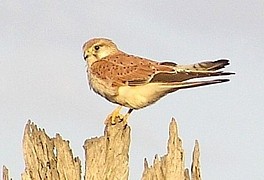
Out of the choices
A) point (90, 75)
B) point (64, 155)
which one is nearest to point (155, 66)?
point (90, 75)

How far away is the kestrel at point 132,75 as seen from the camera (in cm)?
675

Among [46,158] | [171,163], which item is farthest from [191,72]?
[46,158]

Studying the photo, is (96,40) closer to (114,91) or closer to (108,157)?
(114,91)

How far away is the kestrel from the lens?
6750 millimetres

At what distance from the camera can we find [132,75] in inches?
280

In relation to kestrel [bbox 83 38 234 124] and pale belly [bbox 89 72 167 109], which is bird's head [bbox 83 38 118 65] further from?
pale belly [bbox 89 72 167 109]

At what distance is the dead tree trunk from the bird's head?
102 centimetres

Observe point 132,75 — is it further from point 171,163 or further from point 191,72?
point 171,163

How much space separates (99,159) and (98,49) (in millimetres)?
1515

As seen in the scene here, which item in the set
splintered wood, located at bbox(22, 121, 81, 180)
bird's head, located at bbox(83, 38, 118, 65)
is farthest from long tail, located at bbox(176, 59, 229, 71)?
splintered wood, located at bbox(22, 121, 81, 180)

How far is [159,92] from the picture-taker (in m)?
6.94

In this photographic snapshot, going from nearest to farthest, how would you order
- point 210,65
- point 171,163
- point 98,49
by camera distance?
point 171,163
point 210,65
point 98,49

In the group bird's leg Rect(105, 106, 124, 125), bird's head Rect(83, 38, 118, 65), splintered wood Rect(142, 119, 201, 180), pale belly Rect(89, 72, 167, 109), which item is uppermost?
bird's head Rect(83, 38, 118, 65)

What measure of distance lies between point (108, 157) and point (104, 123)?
1.70 ft
